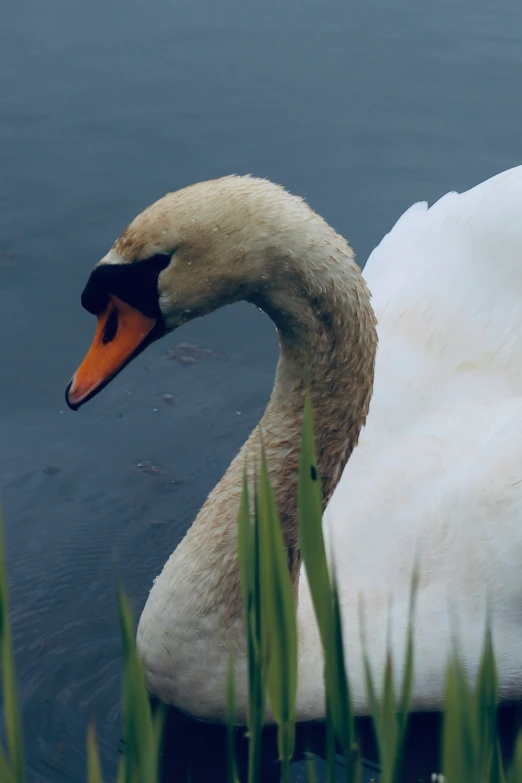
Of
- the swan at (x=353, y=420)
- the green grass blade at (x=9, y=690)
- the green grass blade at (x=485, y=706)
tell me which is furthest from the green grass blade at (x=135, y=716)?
the swan at (x=353, y=420)

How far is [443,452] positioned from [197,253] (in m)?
1.27

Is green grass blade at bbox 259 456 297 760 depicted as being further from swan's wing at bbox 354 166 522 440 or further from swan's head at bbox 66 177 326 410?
swan's wing at bbox 354 166 522 440

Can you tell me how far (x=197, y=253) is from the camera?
282cm

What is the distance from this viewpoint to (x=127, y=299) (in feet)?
9.60

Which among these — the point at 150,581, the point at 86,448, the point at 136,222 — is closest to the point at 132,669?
the point at 136,222

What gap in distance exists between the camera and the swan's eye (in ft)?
9.87

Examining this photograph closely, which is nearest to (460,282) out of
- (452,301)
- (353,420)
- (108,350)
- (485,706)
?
(452,301)

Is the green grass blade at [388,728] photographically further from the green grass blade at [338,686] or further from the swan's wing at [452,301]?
the swan's wing at [452,301]

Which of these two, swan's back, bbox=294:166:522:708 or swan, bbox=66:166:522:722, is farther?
swan's back, bbox=294:166:522:708

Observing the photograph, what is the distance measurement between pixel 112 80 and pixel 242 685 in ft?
14.9

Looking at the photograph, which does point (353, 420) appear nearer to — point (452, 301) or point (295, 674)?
point (452, 301)

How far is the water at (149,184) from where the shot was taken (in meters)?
3.88

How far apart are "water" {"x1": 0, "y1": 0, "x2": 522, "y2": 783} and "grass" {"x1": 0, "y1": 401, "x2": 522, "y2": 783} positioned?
1.75 m

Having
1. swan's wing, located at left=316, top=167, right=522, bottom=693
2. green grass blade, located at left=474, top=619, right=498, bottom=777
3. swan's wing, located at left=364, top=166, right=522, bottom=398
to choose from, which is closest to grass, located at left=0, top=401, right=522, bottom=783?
green grass blade, located at left=474, top=619, right=498, bottom=777
